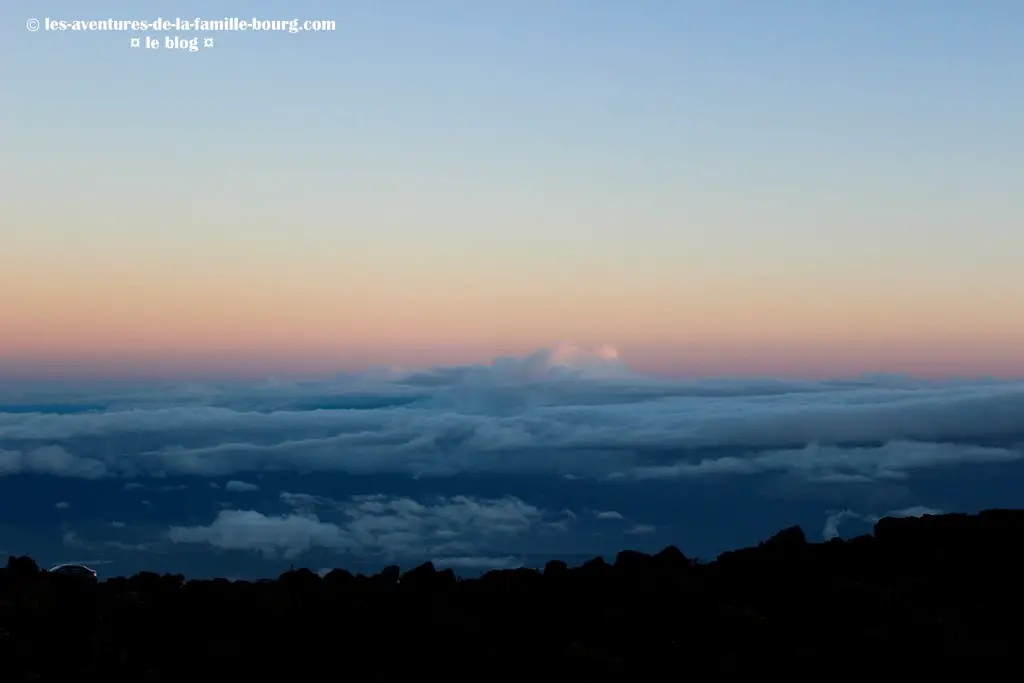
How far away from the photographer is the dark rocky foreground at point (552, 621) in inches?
717

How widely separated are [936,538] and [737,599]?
6796mm

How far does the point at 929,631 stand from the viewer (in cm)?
1855

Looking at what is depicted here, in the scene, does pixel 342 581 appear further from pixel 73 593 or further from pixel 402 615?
pixel 73 593

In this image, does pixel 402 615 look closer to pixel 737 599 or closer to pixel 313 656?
pixel 313 656

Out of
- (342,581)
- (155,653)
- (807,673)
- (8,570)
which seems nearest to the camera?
(807,673)

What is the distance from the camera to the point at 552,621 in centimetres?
2045

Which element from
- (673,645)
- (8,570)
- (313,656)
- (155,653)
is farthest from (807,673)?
(8,570)

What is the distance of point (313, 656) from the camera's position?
1889cm

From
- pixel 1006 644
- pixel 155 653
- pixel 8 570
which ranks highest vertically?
pixel 8 570

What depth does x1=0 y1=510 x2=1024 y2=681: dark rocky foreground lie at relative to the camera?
1822cm

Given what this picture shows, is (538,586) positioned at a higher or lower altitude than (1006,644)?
Answer: higher

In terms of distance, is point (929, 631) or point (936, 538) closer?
point (929, 631)

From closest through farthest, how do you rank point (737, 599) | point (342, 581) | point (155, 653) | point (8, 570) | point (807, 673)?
point (807, 673) < point (155, 653) < point (737, 599) < point (342, 581) < point (8, 570)

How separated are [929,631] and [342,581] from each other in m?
10.9
